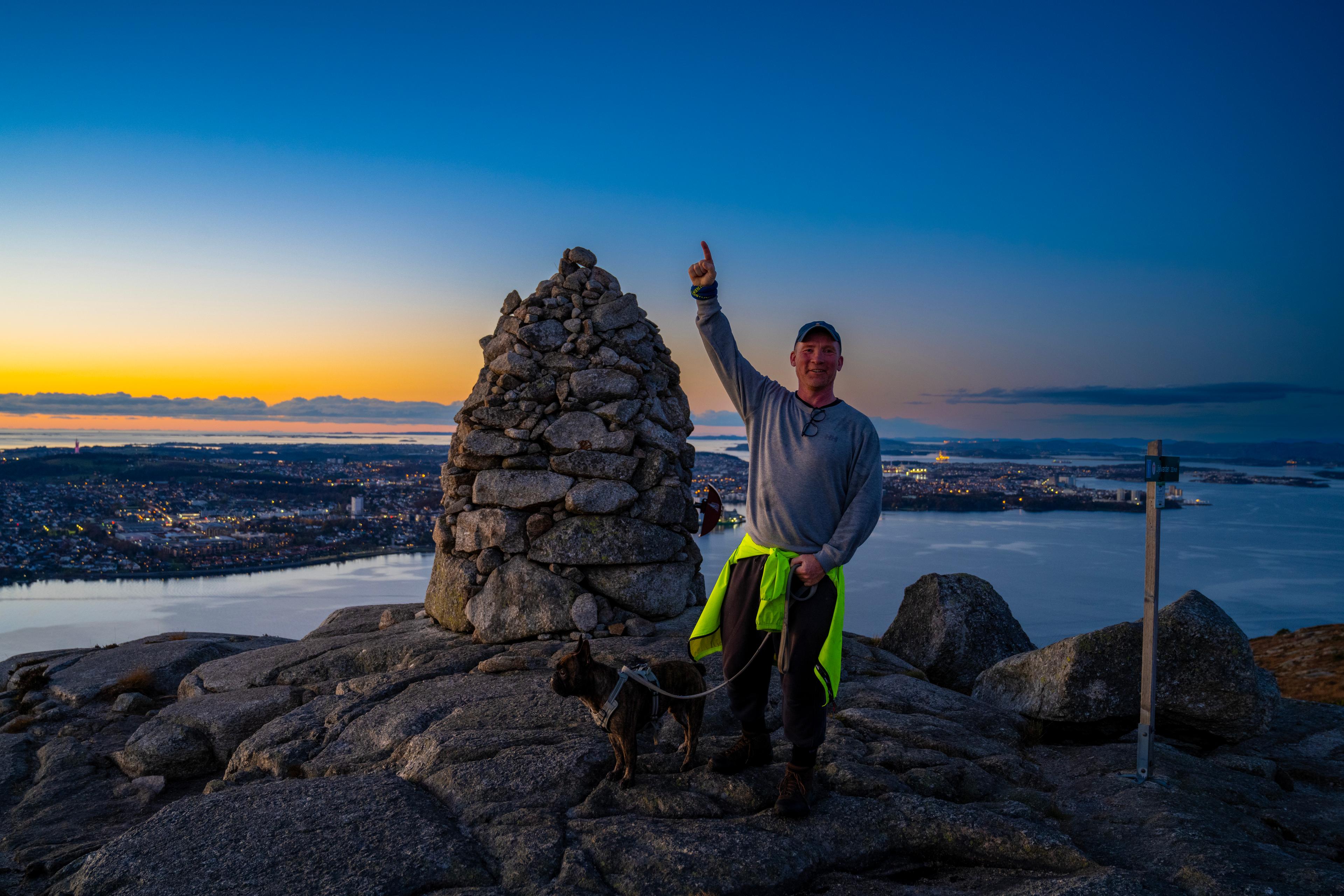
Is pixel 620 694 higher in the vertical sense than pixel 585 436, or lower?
lower

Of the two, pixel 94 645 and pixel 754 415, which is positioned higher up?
pixel 754 415

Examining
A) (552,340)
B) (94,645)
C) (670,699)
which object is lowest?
(94,645)

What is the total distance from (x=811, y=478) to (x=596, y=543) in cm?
420

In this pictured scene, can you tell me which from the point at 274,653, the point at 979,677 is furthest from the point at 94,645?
the point at 979,677

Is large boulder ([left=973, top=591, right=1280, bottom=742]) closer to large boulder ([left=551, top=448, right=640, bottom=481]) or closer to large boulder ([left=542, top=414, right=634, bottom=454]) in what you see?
large boulder ([left=551, top=448, right=640, bottom=481])

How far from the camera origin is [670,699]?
4316 mm

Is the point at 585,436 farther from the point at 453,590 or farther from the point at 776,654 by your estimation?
the point at 776,654

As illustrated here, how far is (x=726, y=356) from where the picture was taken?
4242 millimetres

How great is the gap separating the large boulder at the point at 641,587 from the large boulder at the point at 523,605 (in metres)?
0.33

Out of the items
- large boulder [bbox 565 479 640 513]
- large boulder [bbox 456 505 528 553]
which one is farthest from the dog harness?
large boulder [bbox 456 505 528 553]

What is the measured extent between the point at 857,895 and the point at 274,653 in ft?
23.8

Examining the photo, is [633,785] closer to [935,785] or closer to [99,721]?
[935,785]

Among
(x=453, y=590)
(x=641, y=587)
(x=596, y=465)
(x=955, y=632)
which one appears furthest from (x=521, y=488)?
(x=955, y=632)

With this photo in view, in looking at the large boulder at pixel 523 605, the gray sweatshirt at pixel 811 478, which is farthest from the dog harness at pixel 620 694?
the large boulder at pixel 523 605
